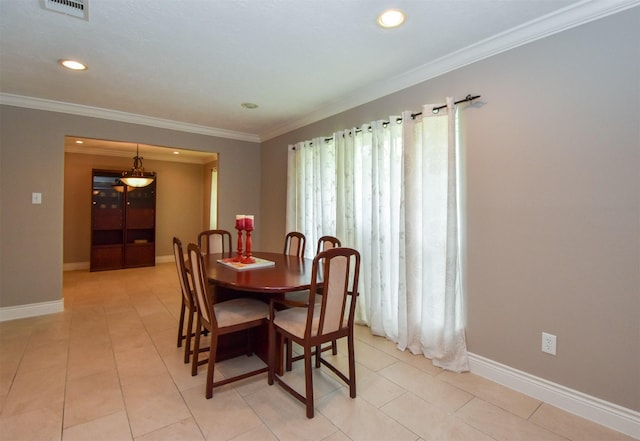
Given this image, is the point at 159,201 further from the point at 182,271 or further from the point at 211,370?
the point at 211,370

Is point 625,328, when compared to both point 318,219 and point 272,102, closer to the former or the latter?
point 318,219

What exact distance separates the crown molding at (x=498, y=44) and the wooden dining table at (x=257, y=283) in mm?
1792

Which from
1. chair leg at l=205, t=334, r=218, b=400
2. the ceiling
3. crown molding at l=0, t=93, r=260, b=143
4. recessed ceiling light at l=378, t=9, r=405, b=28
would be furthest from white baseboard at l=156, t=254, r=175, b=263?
recessed ceiling light at l=378, t=9, r=405, b=28

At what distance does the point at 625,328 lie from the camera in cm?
172

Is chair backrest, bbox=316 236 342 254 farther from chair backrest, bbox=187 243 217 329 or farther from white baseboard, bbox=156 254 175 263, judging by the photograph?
white baseboard, bbox=156 254 175 263

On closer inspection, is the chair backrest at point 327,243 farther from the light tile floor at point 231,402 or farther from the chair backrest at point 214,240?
the chair backrest at point 214,240

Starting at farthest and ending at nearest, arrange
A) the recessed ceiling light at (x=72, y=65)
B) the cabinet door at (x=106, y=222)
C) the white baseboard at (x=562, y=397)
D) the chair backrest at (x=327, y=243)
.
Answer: the cabinet door at (x=106, y=222), the chair backrest at (x=327, y=243), the recessed ceiling light at (x=72, y=65), the white baseboard at (x=562, y=397)

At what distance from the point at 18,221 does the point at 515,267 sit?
487 centimetres

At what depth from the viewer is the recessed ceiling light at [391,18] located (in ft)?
6.21

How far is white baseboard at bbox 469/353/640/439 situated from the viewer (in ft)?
5.62

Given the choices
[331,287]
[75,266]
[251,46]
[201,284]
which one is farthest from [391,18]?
[75,266]

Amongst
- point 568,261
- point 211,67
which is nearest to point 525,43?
point 568,261

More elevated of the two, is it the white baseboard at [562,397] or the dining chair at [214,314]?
the dining chair at [214,314]

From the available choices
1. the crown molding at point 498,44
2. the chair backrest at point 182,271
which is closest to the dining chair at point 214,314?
the chair backrest at point 182,271
